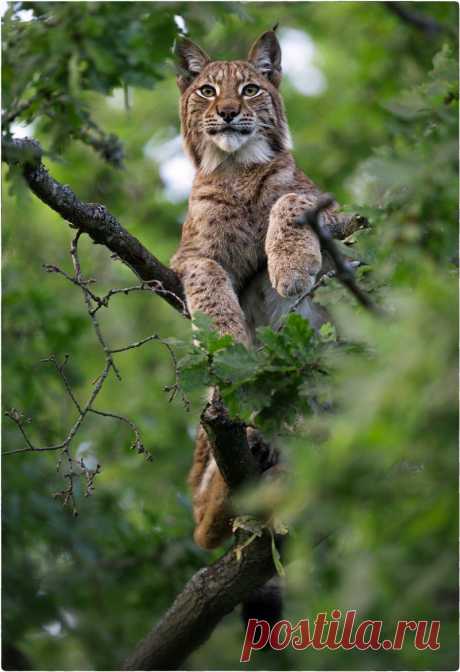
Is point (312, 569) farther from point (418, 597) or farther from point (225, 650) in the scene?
point (225, 650)

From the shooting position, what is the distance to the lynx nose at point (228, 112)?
256 inches

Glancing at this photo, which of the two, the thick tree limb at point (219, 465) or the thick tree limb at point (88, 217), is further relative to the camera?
the thick tree limb at point (219, 465)

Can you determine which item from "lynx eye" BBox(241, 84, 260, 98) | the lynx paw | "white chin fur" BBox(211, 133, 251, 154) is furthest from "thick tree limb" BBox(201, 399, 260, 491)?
"lynx eye" BBox(241, 84, 260, 98)

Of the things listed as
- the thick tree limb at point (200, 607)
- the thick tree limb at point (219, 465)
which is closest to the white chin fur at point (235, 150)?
the thick tree limb at point (219, 465)

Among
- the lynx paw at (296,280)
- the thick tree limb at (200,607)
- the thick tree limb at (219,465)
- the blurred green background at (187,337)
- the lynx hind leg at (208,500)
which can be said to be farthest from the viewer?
the lynx hind leg at (208,500)

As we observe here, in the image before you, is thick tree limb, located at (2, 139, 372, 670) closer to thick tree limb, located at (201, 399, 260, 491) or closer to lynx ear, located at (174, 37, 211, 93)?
thick tree limb, located at (201, 399, 260, 491)

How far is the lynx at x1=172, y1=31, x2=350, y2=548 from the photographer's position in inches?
237

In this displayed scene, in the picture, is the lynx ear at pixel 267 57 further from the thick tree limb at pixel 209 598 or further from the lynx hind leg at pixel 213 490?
the thick tree limb at pixel 209 598

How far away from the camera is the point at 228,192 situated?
6.57 metres

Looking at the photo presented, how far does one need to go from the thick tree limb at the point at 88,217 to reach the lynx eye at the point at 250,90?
1.37 meters

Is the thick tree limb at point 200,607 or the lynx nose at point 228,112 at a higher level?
the lynx nose at point 228,112

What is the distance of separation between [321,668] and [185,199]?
9440 mm

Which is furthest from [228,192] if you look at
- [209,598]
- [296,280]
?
[209,598]

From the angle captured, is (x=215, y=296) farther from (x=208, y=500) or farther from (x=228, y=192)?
(x=208, y=500)
